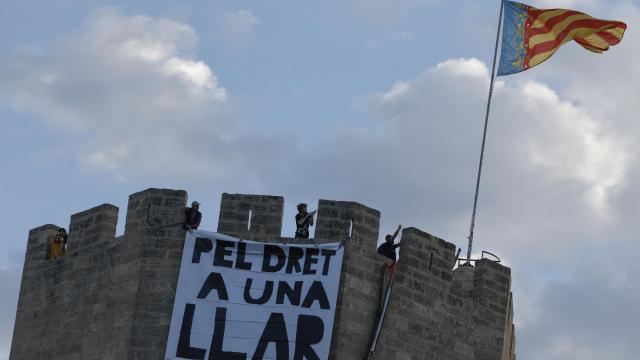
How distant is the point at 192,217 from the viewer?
101 ft

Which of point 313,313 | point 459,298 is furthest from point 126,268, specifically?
point 459,298

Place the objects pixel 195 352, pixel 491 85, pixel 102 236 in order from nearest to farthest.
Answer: pixel 195 352, pixel 102 236, pixel 491 85

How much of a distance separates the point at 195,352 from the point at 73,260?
3.97 metres

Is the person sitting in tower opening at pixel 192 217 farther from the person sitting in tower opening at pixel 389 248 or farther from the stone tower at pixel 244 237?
the person sitting in tower opening at pixel 389 248

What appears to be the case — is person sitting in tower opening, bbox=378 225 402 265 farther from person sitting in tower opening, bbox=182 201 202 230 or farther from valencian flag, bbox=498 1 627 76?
valencian flag, bbox=498 1 627 76

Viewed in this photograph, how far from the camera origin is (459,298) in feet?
104

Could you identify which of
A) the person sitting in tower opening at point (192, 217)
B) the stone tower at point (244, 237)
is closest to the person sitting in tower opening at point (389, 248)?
the stone tower at point (244, 237)

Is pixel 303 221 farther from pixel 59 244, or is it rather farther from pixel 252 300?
pixel 59 244

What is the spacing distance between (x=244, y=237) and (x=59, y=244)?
4479 mm

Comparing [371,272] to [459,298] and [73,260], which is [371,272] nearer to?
[459,298]

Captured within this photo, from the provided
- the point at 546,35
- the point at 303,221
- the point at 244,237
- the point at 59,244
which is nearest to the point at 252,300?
the point at 244,237

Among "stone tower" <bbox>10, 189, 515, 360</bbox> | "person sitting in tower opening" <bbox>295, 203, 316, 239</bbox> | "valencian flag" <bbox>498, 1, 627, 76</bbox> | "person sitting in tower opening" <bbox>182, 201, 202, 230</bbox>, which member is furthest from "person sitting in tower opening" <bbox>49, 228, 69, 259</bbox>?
"valencian flag" <bbox>498, 1, 627, 76</bbox>

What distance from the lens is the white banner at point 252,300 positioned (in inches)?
1162

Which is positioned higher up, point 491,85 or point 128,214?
point 491,85
